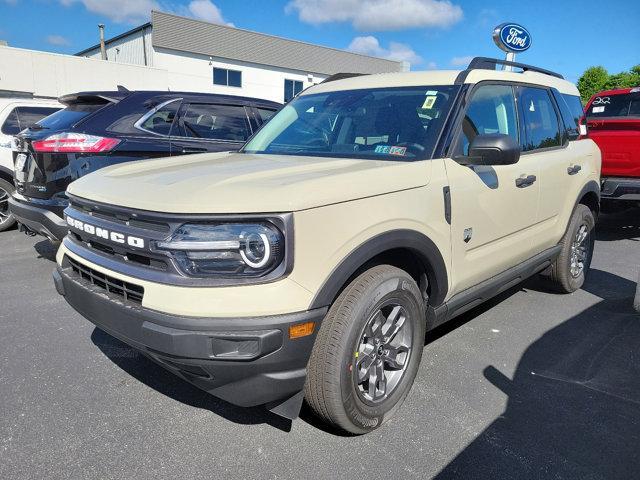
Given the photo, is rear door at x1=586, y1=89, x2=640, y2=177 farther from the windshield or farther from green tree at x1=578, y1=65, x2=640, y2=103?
green tree at x1=578, y1=65, x2=640, y2=103

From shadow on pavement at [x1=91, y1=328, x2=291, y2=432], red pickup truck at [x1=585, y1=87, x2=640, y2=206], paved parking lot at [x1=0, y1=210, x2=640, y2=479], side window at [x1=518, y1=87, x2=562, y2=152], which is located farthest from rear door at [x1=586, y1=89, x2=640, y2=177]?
shadow on pavement at [x1=91, y1=328, x2=291, y2=432]

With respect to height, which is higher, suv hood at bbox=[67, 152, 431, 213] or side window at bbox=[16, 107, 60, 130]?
side window at bbox=[16, 107, 60, 130]

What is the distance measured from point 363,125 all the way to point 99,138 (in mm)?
2738

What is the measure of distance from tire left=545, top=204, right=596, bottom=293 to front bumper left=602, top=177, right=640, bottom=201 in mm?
2150

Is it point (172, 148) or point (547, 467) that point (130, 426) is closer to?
point (547, 467)

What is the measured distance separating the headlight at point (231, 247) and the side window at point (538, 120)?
2.45 meters

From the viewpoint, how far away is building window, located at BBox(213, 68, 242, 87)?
1192 inches

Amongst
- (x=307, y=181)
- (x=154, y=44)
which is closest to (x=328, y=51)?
(x=154, y=44)

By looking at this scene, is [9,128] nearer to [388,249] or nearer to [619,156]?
[388,249]

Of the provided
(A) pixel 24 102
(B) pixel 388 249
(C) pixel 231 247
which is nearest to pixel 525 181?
(B) pixel 388 249

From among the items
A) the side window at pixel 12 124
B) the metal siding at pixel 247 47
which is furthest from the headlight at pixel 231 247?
the metal siding at pixel 247 47

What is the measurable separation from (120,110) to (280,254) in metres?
3.73

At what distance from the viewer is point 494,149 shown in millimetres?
2641

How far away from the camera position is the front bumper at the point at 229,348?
1.89 metres
